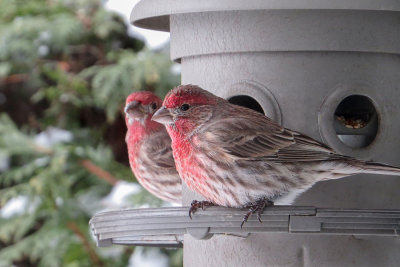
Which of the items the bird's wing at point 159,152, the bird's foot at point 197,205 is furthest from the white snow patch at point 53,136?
the bird's foot at point 197,205

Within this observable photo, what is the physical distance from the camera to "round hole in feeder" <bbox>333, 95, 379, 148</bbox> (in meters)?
4.92

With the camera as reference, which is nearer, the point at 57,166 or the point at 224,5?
the point at 224,5

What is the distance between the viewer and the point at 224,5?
459 cm

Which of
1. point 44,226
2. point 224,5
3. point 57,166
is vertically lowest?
point 44,226

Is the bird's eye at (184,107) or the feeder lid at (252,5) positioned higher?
the feeder lid at (252,5)

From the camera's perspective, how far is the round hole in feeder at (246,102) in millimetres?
5174

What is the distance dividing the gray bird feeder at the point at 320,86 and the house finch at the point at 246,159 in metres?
0.19

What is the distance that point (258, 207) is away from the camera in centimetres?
430

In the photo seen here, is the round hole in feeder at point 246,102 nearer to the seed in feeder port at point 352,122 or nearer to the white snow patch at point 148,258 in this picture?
the seed in feeder port at point 352,122

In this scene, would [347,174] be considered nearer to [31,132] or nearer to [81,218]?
[81,218]

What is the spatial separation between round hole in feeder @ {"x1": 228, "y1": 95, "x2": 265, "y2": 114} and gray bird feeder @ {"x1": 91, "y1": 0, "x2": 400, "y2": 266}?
0.68 feet

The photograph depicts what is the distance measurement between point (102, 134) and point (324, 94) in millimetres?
3785

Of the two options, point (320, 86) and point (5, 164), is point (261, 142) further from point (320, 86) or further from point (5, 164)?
point (5, 164)

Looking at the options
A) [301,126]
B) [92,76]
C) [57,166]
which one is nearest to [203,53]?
[301,126]
